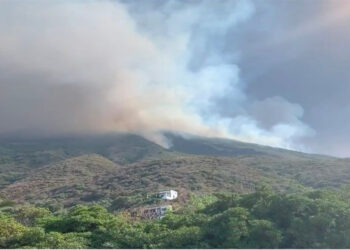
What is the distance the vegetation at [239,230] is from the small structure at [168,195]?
2817cm

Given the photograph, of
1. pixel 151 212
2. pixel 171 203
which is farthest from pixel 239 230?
pixel 171 203

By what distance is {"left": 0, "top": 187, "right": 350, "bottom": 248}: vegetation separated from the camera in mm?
15797

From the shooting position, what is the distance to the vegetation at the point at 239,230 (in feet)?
51.8

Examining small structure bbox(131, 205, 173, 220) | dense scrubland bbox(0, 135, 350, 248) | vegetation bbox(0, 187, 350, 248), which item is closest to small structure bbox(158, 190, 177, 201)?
dense scrubland bbox(0, 135, 350, 248)

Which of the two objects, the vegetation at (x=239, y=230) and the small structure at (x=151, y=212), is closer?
the vegetation at (x=239, y=230)

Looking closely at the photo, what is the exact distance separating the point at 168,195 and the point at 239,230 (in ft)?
109

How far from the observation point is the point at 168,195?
161 ft

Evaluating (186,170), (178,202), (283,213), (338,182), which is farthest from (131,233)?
(186,170)

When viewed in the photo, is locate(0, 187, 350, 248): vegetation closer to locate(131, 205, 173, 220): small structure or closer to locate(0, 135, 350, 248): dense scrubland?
locate(0, 135, 350, 248): dense scrubland

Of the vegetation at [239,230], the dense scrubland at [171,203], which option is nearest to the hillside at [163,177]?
the dense scrubland at [171,203]

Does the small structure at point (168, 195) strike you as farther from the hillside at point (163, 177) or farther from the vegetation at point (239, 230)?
the vegetation at point (239, 230)

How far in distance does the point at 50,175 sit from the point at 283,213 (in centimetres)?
5847

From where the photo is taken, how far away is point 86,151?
107 m

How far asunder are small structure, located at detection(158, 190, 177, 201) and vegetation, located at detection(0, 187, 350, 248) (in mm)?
28170
